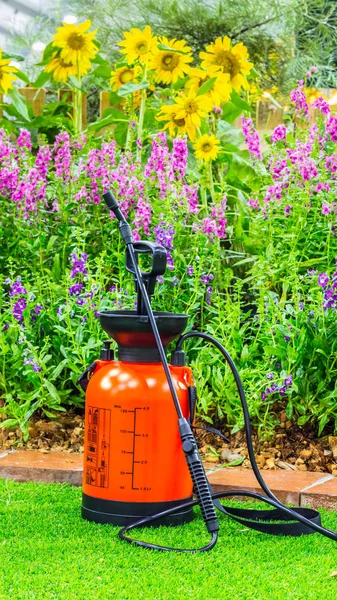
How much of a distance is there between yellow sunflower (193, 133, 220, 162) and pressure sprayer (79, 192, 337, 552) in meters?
1.46

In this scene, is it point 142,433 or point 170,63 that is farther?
point 170,63

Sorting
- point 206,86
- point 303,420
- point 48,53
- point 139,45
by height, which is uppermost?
point 48,53

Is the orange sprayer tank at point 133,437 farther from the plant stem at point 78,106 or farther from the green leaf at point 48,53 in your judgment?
the green leaf at point 48,53

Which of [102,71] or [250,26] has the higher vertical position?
[250,26]

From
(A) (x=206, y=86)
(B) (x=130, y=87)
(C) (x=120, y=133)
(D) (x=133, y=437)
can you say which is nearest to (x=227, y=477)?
(D) (x=133, y=437)

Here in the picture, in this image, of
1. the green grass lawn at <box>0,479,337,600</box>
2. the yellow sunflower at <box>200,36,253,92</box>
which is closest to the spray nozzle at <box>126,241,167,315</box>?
the green grass lawn at <box>0,479,337,600</box>

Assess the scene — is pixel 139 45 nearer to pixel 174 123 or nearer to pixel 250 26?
pixel 174 123

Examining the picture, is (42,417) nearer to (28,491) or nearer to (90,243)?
(28,491)

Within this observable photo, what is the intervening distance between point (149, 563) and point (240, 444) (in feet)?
3.20

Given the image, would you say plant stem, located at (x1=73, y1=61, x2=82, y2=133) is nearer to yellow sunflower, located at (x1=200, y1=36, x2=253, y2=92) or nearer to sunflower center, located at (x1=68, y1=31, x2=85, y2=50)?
sunflower center, located at (x1=68, y1=31, x2=85, y2=50)

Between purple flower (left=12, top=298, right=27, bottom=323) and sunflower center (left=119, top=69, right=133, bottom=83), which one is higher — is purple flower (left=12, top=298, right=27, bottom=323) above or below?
below

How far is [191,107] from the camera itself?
366cm

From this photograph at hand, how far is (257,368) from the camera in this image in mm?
2863

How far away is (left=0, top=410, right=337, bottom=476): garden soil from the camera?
2723 mm
